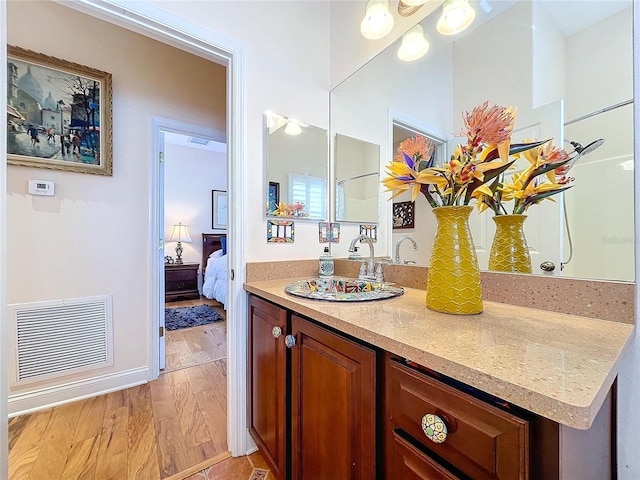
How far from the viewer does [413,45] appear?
1.28 meters

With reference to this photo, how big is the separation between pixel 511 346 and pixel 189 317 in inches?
138

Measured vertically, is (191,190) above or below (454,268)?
above

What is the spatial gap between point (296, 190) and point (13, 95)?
1754mm

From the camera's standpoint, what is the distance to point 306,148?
1.59m

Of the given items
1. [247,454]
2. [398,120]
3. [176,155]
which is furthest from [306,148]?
[176,155]

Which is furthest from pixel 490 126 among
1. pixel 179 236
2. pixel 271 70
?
pixel 179 236

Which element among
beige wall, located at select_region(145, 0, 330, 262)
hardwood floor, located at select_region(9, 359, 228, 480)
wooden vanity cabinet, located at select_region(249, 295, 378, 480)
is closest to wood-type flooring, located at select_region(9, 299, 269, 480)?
hardwood floor, located at select_region(9, 359, 228, 480)

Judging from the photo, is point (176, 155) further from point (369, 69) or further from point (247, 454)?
point (247, 454)

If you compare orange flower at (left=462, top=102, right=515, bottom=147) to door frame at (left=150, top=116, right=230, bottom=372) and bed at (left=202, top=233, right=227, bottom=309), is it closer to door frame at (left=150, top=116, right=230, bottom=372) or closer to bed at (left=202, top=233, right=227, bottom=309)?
door frame at (left=150, top=116, right=230, bottom=372)

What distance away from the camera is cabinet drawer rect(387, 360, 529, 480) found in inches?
16.6

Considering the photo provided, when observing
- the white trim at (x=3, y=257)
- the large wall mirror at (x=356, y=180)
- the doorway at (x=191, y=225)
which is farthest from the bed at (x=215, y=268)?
the white trim at (x=3, y=257)

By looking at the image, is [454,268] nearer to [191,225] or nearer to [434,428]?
[434,428]

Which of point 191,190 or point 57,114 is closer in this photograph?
point 57,114

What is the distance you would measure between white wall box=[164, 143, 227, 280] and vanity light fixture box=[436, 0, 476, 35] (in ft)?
15.0
